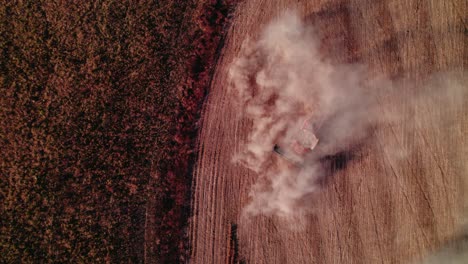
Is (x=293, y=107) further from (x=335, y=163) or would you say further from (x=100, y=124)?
(x=100, y=124)

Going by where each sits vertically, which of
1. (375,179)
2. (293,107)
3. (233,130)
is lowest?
(375,179)

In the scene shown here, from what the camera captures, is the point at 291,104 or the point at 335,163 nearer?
the point at 291,104

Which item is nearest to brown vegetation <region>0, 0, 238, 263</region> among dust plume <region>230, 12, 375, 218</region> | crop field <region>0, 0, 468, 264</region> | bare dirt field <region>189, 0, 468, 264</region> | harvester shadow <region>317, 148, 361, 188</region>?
crop field <region>0, 0, 468, 264</region>

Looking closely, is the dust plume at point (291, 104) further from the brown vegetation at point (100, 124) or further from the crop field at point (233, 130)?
the brown vegetation at point (100, 124)

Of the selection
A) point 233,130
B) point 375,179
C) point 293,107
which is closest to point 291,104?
point 293,107

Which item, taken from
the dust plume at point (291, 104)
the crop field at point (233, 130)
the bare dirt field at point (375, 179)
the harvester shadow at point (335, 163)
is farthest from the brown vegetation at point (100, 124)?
the harvester shadow at point (335, 163)

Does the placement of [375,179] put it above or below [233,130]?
below

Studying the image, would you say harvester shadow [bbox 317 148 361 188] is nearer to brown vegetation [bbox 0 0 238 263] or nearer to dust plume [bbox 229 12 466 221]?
dust plume [bbox 229 12 466 221]
